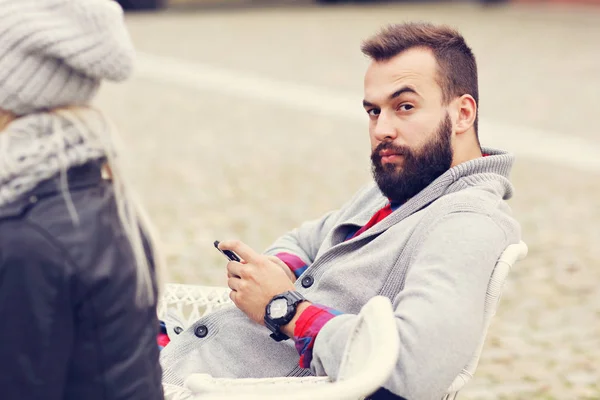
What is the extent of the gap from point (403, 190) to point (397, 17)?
61.7ft

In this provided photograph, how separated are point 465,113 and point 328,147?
661 centimetres

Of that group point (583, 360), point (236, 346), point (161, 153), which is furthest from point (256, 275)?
point (161, 153)

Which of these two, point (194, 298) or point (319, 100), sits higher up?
point (194, 298)

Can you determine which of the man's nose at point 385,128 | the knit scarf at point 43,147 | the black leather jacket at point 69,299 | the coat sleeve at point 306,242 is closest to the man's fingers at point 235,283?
the coat sleeve at point 306,242

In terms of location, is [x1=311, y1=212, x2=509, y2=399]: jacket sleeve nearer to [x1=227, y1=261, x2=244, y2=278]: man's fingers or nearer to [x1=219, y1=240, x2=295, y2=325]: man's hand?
[x1=219, y1=240, x2=295, y2=325]: man's hand

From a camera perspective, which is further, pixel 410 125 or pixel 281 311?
pixel 410 125

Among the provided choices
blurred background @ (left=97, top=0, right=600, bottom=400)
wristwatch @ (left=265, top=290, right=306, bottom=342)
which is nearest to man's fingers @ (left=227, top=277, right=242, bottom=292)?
wristwatch @ (left=265, top=290, right=306, bottom=342)

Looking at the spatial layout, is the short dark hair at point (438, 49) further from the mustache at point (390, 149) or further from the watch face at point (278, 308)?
the watch face at point (278, 308)

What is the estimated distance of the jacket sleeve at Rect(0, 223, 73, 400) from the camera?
148 cm

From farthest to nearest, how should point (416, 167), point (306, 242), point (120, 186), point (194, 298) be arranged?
point (306, 242)
point (194, 298)
point (416, 167)
point (120, 186)

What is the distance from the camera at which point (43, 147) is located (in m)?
1.54

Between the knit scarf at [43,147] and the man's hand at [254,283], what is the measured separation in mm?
727

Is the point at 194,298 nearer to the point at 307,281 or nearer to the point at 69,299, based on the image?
the point at 307,281

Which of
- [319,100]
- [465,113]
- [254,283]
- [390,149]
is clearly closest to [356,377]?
[254,283]
